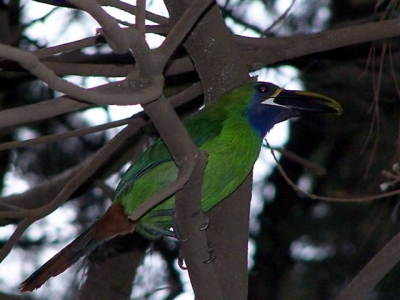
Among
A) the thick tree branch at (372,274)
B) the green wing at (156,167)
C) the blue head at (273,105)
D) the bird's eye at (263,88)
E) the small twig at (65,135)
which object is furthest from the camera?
the bird's eye at (263,88)

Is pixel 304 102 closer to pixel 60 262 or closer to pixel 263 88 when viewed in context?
pixel 263 88

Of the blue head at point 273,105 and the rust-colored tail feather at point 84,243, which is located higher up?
the blue head at point 273,105

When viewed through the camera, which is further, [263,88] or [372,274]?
[263,88]

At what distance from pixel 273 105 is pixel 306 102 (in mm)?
210

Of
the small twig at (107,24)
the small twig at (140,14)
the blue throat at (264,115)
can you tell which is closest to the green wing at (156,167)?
the blue throat at (264,115)

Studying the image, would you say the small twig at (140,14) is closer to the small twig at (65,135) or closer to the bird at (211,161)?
the bird at (211,161)

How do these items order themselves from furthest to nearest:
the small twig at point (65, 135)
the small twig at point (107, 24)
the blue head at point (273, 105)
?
the blue head at point (273, 105) → the small twig at point (65, 135) → the small twig at point (107, 24)

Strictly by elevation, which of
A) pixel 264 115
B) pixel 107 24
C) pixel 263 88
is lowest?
pixel 107 24

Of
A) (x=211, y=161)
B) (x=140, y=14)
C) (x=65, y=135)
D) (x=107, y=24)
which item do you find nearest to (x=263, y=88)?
(x=211, y=161)

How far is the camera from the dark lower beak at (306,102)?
394 cm

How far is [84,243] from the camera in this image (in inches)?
158

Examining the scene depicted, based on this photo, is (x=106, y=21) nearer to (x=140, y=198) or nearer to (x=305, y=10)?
(x=140, y=198)

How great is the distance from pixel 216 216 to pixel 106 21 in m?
1.83

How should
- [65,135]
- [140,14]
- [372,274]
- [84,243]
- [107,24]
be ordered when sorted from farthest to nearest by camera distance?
1. [65,135]
2. [84,243]
3. [372,274]
4. [140,14]
5. [107,24]
